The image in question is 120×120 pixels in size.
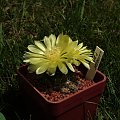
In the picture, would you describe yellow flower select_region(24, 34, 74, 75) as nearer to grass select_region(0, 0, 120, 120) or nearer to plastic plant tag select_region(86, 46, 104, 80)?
plastic plant tag select_region(86, 46, 104, 80)

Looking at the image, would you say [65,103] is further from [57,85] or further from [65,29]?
[65,29]

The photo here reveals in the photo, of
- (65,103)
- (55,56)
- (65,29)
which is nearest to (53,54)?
(55,56)

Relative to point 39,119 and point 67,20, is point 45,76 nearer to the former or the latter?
point 39,119

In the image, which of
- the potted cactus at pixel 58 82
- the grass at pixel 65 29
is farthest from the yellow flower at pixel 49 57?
the grass at pixel 65 29

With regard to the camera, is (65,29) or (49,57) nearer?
(49,57)

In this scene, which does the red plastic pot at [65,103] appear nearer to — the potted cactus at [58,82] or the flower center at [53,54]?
the potted cactus at [58,82]

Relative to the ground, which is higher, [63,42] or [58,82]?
[63,42]

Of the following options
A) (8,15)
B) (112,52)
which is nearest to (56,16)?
(8,15)
